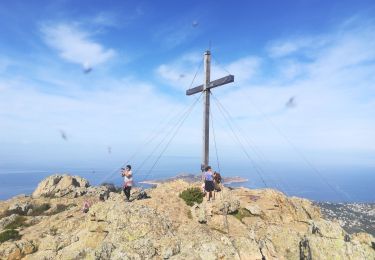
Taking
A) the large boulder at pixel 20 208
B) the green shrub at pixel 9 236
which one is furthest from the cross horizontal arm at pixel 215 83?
the large boulder at pixel 20 208

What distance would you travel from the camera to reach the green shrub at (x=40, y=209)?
33.9 m

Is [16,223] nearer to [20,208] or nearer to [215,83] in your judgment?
[20,208]

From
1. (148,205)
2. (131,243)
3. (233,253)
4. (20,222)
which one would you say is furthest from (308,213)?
(20,222)

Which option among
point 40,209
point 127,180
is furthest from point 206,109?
point 40,209

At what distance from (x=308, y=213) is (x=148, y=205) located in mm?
11385

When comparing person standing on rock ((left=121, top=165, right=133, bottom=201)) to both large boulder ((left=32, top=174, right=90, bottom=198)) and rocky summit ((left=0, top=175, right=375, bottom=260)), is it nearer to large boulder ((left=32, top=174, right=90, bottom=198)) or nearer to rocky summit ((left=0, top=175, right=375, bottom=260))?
rocky summit ((left=0, top=175, right=375, bottom=260))

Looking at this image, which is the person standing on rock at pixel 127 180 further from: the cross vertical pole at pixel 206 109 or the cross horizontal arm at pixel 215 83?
the cross horizontal arm at pixel 215 83

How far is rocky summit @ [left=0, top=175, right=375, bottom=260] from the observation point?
50.4ft

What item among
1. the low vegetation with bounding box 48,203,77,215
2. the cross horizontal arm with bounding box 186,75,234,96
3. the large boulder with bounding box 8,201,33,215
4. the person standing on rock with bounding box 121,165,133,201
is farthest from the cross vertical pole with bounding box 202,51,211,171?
the large boulder with bounding box 8,201,33,215

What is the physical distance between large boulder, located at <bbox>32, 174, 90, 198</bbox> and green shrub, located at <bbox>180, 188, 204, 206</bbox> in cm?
2621

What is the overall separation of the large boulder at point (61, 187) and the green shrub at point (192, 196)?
86.0ft

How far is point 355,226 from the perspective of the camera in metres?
163

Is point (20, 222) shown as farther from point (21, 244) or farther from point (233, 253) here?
point (233, 253)

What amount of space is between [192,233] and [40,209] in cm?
2506
